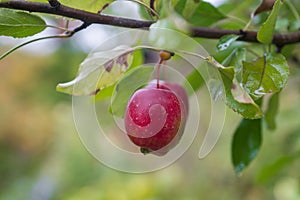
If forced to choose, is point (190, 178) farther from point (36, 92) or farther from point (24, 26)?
point (24, 26)

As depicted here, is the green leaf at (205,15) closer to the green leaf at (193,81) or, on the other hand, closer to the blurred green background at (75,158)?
the green leaf at (193,81)

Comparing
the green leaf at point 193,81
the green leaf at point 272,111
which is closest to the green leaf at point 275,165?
the green leaf at point 272,111

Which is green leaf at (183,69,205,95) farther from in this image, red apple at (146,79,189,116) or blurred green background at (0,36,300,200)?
blurred green background at (0,36,300,200)

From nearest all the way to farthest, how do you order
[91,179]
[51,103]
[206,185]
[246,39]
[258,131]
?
1. [246,39]
2. [258,131]
3. [206,185]
4. [91,179]
5. [51,103]

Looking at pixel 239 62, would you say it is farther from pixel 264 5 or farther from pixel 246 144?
pixel 246 144

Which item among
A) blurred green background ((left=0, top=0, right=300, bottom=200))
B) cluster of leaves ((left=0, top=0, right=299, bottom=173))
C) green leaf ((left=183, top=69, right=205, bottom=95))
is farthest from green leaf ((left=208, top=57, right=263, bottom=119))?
blurred green background ((left=0, top=0, right=300, bottom=200))

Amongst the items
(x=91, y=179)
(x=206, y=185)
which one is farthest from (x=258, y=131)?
(x=91, y=179)
